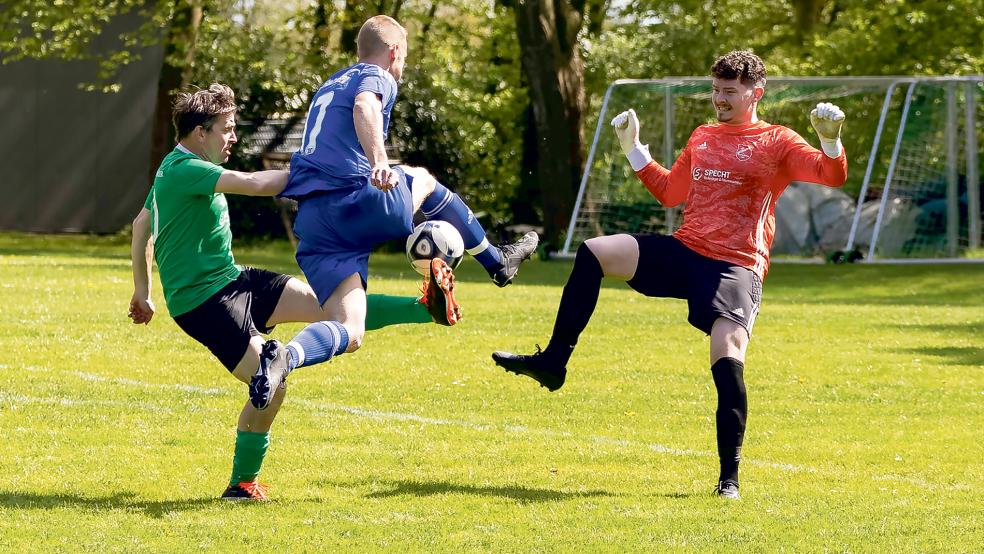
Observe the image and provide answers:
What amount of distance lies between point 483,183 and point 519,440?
2272 cm

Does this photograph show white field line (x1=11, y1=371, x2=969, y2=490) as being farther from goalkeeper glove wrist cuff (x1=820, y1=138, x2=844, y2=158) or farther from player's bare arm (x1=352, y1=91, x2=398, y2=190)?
player's bare arm (x1=352, y1=91, x2=398, y2=190)

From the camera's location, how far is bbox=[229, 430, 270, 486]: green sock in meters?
7.02

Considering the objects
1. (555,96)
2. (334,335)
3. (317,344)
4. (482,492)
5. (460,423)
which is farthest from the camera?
(555,96)

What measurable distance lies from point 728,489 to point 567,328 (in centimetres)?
110

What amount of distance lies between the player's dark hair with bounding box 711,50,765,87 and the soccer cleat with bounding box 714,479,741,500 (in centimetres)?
186

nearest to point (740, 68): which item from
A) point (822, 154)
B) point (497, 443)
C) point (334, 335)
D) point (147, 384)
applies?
point (822, 154)

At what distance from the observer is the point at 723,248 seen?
7.45 meters

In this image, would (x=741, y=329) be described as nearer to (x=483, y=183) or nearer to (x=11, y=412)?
(x=11, y=412)

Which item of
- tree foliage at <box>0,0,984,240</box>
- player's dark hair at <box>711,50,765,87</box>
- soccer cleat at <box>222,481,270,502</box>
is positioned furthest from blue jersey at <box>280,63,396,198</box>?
tree foliage at <box>0,0,984,240</box>

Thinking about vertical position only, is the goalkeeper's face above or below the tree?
above

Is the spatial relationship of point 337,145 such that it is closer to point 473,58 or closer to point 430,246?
point 430,246

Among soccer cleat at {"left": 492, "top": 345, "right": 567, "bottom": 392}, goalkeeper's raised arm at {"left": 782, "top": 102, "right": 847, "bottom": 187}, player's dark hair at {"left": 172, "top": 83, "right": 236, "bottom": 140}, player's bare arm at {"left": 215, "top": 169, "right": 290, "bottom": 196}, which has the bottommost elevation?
soccer cleat at {"left": 492, "top": 345, "right": 567, "bottom": 392}

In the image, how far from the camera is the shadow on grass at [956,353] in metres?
13.2

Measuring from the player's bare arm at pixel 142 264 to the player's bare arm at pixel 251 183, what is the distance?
0.57 metres
